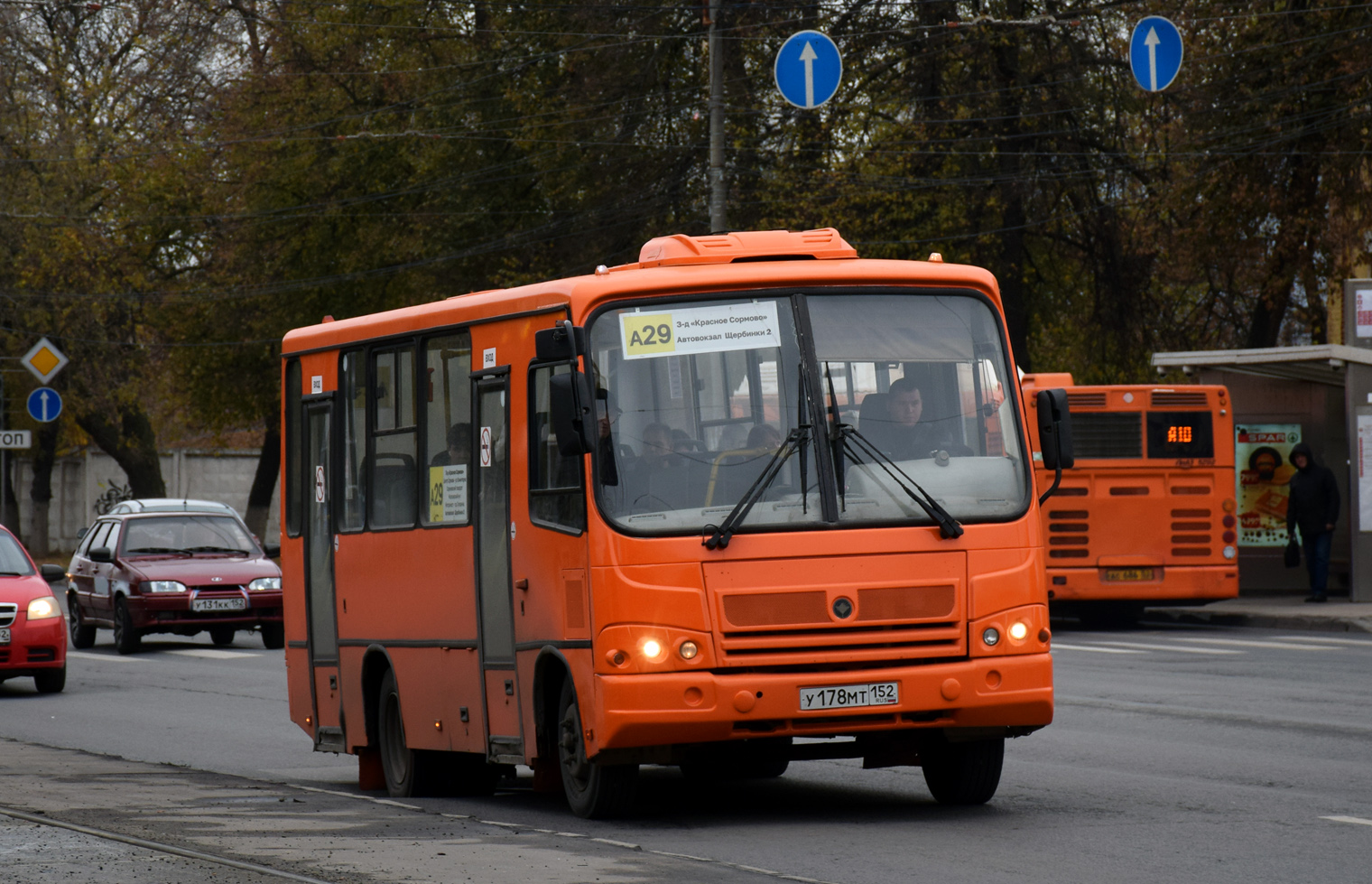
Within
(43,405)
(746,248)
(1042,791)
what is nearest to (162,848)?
(746,248)

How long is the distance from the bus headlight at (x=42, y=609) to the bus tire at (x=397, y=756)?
8449 mm

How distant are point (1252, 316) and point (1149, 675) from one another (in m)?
18.6

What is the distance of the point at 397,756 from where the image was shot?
12.2 m

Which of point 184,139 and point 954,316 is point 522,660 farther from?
point 184,139

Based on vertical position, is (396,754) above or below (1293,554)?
above

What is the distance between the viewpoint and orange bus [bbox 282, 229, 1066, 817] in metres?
9.37

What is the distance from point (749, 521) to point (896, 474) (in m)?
0.74

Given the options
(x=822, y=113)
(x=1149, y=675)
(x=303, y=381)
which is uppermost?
(x=822, y=113)

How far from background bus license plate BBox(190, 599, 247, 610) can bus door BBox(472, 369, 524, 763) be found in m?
15.2

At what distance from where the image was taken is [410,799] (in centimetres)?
1184

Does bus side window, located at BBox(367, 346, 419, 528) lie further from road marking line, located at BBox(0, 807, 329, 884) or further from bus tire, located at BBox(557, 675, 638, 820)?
road marking line, located at BBox(0, 807, 329, 884)

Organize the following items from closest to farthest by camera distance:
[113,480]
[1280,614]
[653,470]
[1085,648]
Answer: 1. [653,470]
2. [1085,648]
3. [1280,614]
4. [113,480]

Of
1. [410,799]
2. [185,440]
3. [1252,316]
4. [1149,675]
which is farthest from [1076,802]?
[185,440]

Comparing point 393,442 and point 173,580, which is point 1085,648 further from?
point 393,442
